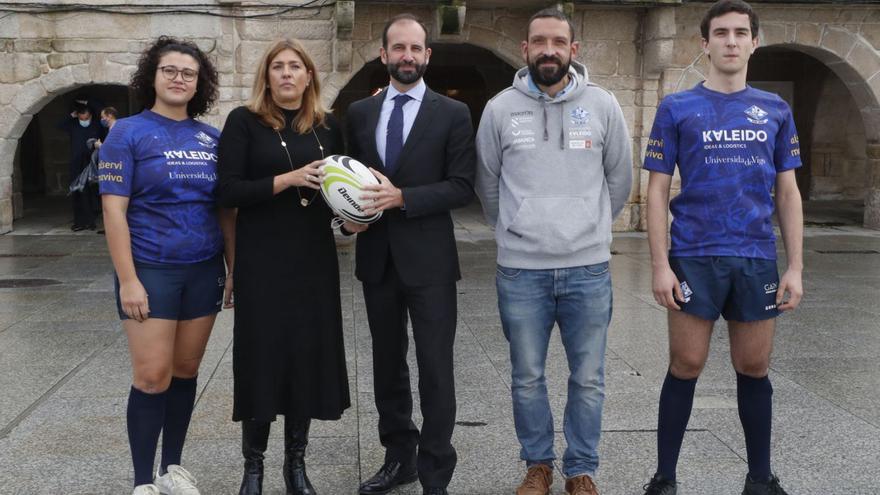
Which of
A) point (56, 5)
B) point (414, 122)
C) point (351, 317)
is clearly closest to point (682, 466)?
point (414, 122)

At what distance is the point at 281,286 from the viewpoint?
375 cm

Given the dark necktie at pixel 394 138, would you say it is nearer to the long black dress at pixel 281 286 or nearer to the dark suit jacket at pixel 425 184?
the dark suit jacket at pixel 425 184

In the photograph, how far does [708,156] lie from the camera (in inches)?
140

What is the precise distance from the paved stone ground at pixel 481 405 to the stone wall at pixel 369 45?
4.77 meters

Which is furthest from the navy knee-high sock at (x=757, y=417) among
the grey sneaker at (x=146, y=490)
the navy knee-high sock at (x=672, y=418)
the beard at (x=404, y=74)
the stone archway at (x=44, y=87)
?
the stone archway at (x=44, y=87)

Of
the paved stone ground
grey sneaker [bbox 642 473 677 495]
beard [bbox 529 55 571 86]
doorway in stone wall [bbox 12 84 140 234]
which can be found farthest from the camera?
doorway in stone wall [bbox 12 84 140 234]

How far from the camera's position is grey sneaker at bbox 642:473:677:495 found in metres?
3.76

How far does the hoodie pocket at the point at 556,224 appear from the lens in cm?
367

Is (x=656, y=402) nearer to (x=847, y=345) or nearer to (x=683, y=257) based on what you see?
(x=683, y=257)

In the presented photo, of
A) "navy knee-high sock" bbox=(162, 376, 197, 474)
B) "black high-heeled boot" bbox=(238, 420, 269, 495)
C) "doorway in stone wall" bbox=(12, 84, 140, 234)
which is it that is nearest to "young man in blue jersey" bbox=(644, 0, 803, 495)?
"black high-heeled boot" bbox=(238, 420, 269, 495)

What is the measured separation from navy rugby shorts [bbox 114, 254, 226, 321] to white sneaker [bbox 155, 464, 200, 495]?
2.05 ft

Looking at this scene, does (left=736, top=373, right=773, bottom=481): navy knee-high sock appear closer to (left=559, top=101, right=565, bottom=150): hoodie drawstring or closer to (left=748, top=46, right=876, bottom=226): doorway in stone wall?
(left=559, top=101, right=565, bottom=150): hoodie drawstring

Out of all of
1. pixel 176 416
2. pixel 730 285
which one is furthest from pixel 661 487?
pixel 176 416

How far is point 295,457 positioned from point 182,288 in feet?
2.69
